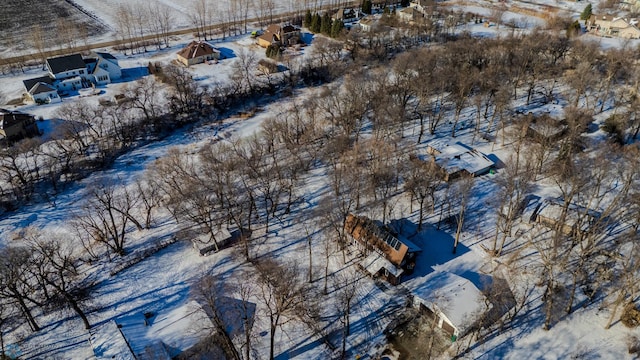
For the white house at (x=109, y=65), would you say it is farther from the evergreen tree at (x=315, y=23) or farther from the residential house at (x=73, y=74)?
the evergreen tree at (x=315, y=23)

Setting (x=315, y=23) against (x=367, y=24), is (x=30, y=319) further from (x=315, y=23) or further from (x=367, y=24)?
(x=367, y=24)

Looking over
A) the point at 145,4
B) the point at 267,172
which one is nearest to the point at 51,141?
the point at 267,172

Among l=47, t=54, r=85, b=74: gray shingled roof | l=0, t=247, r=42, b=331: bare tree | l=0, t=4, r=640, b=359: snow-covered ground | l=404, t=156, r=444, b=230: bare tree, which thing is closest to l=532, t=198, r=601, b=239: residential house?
l=0, t=4, r=640, b=359: snow-covered ground

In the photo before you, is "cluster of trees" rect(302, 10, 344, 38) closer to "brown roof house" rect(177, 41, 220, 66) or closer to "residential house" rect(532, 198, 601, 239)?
"brown roof house" rect(177, 41, 220, 66)

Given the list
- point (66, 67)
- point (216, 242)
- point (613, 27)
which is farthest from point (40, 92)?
point (613, 27)

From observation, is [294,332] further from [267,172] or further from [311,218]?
[267,172]
